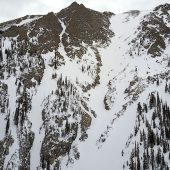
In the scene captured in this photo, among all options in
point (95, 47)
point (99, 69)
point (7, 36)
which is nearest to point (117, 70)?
point (99, 69)

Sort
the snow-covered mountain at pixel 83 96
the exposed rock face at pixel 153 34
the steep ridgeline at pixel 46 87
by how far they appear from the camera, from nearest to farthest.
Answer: the snow-covered mountain at pixel 83 96 → the steep ridgeline at pixel 46 87 → the exposed rock face at pixel 153 34

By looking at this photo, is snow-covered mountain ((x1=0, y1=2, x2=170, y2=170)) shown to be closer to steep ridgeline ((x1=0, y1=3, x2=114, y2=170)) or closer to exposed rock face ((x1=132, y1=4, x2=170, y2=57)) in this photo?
steep ridgeline ((x1=0, y1=3, x2=114, y2=170))

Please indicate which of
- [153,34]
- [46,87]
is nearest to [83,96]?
[46,87]

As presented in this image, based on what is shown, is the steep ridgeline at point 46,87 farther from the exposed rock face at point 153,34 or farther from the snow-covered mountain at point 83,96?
the exposed rock face at point 153,34

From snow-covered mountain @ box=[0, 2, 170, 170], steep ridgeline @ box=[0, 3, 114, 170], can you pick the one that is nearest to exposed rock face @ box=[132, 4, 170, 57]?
snow-covered mountain @ box=[0, 2, 170, 170]

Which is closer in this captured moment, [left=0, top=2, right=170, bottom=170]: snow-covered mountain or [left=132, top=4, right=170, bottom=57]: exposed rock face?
[left=0, top=2, right=170, bottom=170]: snow-covered mountain

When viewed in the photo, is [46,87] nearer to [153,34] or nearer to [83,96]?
[83,96]

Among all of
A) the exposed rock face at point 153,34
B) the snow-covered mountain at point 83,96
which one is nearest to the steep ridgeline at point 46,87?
the snow-covered mountain at point 83,96

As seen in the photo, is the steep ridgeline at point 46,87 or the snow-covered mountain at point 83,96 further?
the steep ridgeline at point 46,87
